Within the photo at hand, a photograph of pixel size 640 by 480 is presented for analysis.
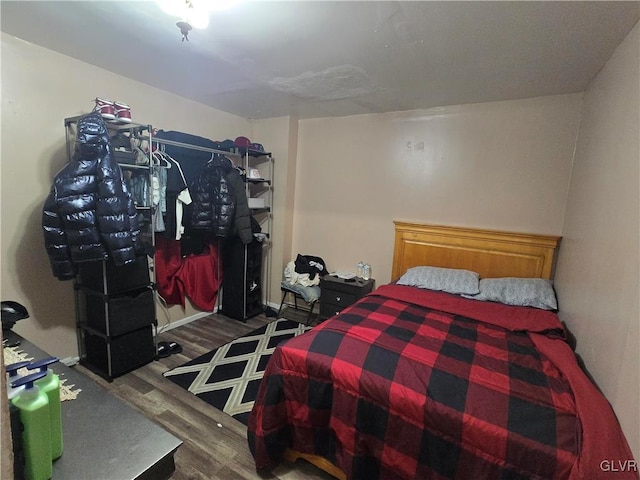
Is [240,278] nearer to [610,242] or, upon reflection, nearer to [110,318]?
[110,318]

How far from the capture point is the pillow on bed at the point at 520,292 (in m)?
2.17

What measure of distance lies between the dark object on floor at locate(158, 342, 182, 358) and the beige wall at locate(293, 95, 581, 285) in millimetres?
1697

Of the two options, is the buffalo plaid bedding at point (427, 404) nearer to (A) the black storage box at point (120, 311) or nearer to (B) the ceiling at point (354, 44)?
(A) the black storage box at point (120, 311)

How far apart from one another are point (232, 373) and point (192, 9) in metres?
2.36

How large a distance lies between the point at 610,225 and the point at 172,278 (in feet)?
10.8

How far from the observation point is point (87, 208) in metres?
1.85

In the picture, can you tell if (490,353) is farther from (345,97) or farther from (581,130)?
(345,97)

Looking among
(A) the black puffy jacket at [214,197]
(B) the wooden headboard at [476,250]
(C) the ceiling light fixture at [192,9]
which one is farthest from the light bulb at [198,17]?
(B) the wooden headboard at [476,250]

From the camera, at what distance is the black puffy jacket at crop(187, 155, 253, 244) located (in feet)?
9.48

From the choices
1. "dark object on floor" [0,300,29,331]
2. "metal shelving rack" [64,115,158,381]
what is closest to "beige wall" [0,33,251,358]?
"metal shelving rack" [64,115,158,381]

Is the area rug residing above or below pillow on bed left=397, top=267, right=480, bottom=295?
below

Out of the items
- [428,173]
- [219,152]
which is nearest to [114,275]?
[219,152]

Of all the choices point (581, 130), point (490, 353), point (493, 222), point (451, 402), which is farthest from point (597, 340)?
point (581, 130)

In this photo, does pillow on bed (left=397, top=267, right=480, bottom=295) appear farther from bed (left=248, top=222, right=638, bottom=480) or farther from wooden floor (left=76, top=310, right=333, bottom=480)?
wooden floor (left=76, top=310, right=333, bottom=480)
